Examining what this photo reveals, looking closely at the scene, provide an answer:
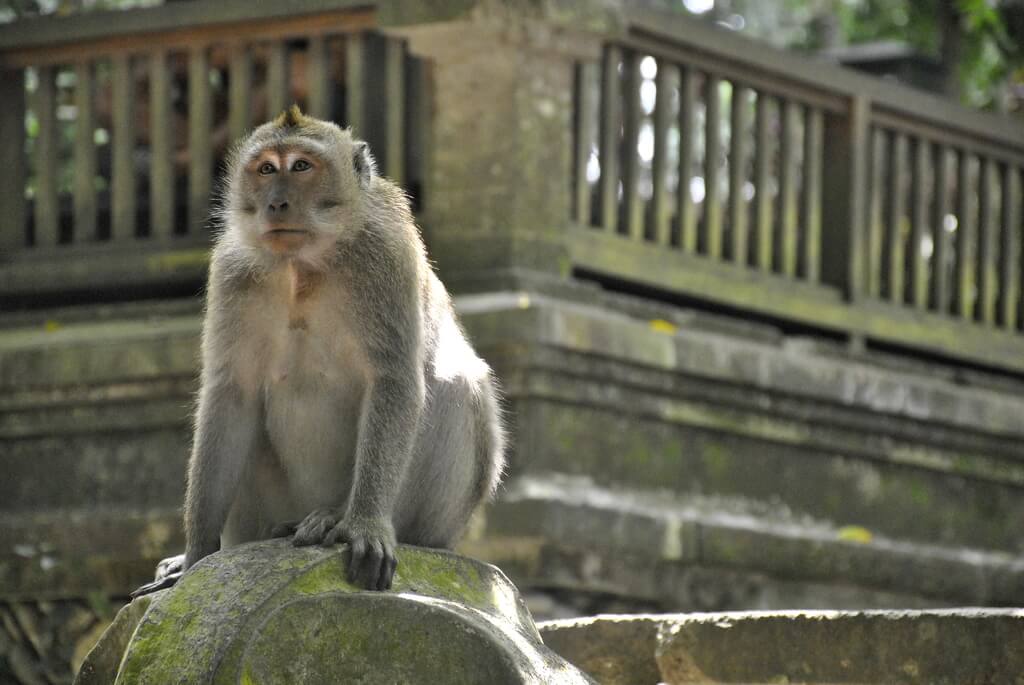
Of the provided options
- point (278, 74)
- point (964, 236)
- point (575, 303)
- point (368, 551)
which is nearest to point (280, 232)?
point (368, 551)

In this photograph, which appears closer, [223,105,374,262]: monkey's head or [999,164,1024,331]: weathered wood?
[223,105,374,262]: monkey's head

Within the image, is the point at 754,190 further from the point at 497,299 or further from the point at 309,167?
the point at 309,167

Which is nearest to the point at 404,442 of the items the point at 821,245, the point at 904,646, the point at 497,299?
the point at 904,646

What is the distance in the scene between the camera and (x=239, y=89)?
8.44 metres

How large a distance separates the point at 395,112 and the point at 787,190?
76.9 inches

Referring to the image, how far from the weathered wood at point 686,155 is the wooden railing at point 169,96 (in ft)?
3.86

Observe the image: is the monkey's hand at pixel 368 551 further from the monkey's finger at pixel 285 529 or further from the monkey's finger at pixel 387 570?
the monkey's finger at pixel 285 529

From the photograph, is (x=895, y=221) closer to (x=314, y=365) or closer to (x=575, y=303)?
(x=575, y=303)

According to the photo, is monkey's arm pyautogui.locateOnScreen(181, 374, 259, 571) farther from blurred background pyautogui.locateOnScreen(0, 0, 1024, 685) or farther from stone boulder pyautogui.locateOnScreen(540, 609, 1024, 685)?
blurred background pyautogui.locateOnScreen(0, 0, 1024, 685)

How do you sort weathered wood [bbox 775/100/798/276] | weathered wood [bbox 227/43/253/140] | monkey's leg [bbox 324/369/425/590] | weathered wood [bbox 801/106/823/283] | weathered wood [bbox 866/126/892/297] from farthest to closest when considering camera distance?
weathered wood [bbox 866/126/892/297] → weathered wood [bbox 801/106/823/283] → weathered wood [bbox 775/100/798/276] → weathered wood [bbox 227/43/253/140] → monkey's leg [bbox 324/369/425/590]

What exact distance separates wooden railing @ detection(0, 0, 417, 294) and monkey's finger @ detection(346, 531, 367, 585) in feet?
12.8

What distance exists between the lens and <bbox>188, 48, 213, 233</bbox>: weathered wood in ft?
27.8

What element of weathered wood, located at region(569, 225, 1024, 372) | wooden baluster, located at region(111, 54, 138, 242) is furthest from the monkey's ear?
wooden baluster, located at region(111, 54, 138, 242)

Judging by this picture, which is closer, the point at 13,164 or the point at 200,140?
the point at 200,140
